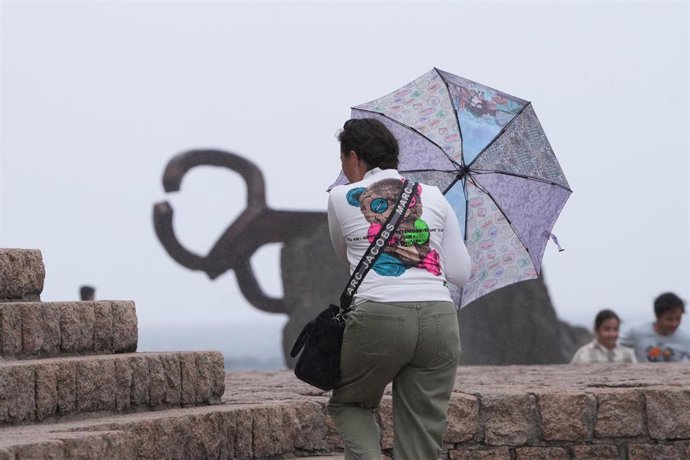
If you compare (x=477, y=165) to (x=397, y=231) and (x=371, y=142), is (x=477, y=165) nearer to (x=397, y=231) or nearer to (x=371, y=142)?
(x=371, y=142)

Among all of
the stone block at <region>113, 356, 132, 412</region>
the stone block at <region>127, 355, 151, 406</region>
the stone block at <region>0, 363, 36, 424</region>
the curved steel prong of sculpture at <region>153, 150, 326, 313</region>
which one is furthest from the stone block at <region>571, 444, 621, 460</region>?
the curved steel prong of sculpture at <region>153, 150, 326, 313</region>

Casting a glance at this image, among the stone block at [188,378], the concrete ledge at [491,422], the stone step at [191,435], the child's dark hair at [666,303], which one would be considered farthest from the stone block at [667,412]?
the child's dark hair at [666,303]

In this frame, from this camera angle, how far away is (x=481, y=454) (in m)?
6.66

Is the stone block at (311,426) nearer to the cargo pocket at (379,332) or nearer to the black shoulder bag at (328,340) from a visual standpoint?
the black shoulder bag at (328,340)

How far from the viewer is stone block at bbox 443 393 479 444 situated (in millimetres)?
6559

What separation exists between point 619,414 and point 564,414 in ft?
1.00

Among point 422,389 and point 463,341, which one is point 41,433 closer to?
point 422,389

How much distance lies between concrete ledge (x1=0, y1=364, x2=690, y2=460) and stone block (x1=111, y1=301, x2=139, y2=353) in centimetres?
50

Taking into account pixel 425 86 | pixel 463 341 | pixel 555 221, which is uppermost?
pixel 425 86

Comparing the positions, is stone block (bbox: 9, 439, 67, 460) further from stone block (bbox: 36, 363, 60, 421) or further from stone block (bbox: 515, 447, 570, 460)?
stone block (bbox: 515, 447, 570, 460)

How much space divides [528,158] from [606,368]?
3675mm

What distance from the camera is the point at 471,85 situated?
5750mm

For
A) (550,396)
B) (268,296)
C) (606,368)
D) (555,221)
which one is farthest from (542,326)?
(555,221)

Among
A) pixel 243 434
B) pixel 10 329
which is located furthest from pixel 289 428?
pixel 10 329
